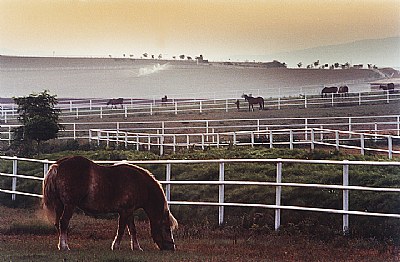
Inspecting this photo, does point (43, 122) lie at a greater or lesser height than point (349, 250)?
greater

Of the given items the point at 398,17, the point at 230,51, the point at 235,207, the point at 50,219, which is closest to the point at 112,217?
the point at 50,219

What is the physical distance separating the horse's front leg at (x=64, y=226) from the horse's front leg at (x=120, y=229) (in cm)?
47

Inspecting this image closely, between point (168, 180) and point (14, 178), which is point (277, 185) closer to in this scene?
point (168, 180)

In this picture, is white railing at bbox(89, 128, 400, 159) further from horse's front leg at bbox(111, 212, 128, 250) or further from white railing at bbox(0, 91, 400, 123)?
horse's front leg at bbox(111, 212, 128, 250)

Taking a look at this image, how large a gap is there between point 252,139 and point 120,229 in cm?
170

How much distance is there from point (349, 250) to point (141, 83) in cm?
284

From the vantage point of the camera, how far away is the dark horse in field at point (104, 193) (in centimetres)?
903

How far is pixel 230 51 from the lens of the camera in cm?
994

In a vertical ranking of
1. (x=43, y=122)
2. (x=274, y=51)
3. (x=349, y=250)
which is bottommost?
(x=349, y=250)

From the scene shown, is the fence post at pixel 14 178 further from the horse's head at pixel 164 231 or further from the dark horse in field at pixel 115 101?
the horse's head at pixel 164 231

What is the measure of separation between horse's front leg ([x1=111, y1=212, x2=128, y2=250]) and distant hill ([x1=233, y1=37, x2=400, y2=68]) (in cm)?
211

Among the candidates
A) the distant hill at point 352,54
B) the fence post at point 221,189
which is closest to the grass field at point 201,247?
the fence post at point 221,189

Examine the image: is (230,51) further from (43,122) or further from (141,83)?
(43,122)

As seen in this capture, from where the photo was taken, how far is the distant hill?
31.2ft
